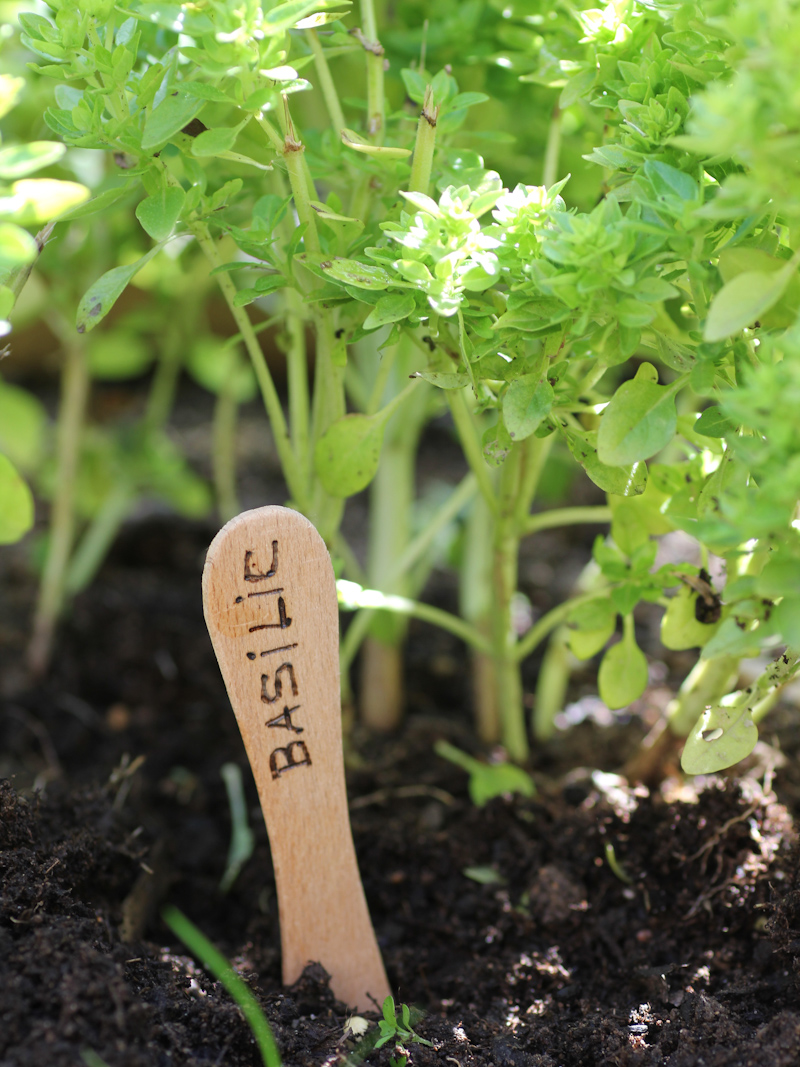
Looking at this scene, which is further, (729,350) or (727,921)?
(727,921)

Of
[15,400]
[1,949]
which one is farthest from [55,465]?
[1,949]

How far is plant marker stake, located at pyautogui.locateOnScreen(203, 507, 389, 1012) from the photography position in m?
0.67

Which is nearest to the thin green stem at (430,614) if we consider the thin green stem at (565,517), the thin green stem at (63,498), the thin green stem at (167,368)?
the thin green stem at (565,517)

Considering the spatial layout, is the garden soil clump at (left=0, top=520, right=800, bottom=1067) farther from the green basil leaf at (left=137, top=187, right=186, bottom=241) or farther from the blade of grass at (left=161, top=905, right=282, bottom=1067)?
the green basil leaf at (left=137, top=187, right=186, bottom=241)

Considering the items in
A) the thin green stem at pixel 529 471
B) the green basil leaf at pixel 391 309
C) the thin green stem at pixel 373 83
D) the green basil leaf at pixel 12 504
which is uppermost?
the thin green stem at pixel 373 83

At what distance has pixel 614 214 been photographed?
1.93 feet

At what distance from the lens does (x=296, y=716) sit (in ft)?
2.35

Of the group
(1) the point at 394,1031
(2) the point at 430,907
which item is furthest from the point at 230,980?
(2) the point at 430,907

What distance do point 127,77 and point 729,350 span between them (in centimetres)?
49

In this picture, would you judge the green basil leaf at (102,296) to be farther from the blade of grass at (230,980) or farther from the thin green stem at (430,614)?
the blade of grass at (230,980)

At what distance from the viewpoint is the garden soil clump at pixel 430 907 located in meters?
0.62

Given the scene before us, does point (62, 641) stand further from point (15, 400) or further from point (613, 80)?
point (613, 80)

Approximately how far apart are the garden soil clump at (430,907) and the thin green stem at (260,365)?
364 mm

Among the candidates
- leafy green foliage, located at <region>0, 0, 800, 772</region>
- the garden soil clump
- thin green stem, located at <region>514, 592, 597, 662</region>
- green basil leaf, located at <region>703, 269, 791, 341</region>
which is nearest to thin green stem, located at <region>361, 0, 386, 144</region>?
leafy green foliage, located at <region>0, 0, 800, 772</region>
